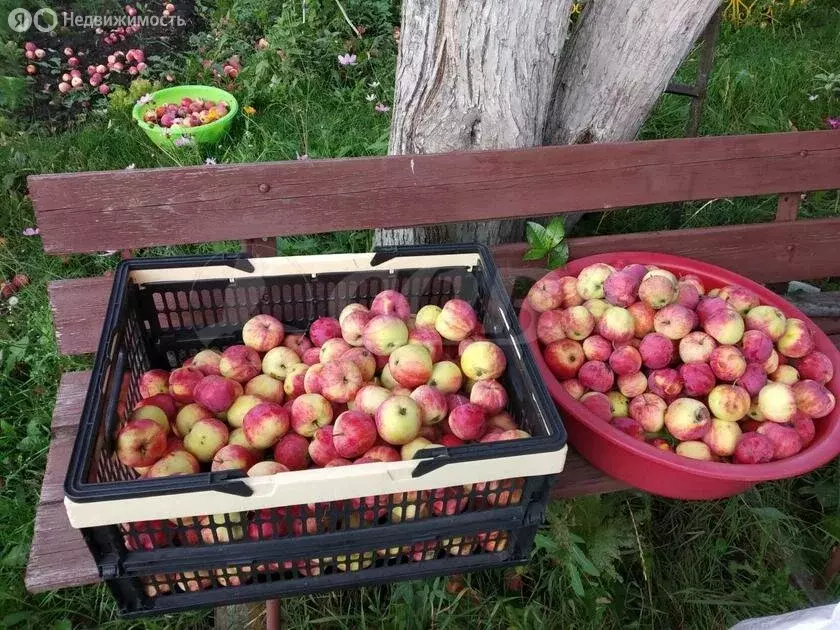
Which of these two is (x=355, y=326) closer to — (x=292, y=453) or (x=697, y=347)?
(x=292, y=453)

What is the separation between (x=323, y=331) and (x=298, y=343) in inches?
3.6

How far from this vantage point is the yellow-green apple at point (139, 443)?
142 centimetres

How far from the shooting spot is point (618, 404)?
1829mm

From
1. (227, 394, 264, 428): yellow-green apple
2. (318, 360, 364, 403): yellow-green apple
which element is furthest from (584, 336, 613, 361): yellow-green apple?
(227, 394, 264, 428): yellow-green apple

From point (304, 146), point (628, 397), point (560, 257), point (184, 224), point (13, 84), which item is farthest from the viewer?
point (13, 84)

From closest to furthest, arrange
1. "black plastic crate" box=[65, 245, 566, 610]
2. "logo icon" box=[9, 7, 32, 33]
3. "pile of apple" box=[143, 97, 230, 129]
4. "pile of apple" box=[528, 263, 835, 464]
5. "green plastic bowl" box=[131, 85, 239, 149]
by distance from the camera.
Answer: "black plastic crate" box=[65, 245, 566, 610], "pile of apple" box=[528, 263, 835, 464], "green plastic bowl" box=[131, 85, 239, 149], "pile of apple" box=[143, 97, 230, 129], "logo icon" box=[9, 7, 32, 33]

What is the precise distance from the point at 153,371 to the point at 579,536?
133 cm

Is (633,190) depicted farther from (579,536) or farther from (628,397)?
(579,536)

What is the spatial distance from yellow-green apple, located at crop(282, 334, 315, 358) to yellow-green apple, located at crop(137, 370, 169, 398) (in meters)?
0.33

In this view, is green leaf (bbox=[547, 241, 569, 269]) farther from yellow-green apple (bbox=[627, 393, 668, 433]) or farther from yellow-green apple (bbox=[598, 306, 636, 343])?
yellow-green apple (bbox=[627, 393, 668, 433])

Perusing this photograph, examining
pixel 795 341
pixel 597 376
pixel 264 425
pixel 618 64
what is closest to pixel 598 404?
pixel 597 376

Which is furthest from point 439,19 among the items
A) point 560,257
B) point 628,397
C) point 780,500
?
point 780,500

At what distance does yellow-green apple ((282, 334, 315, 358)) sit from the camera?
1.83 metres

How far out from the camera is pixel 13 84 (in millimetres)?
3867
